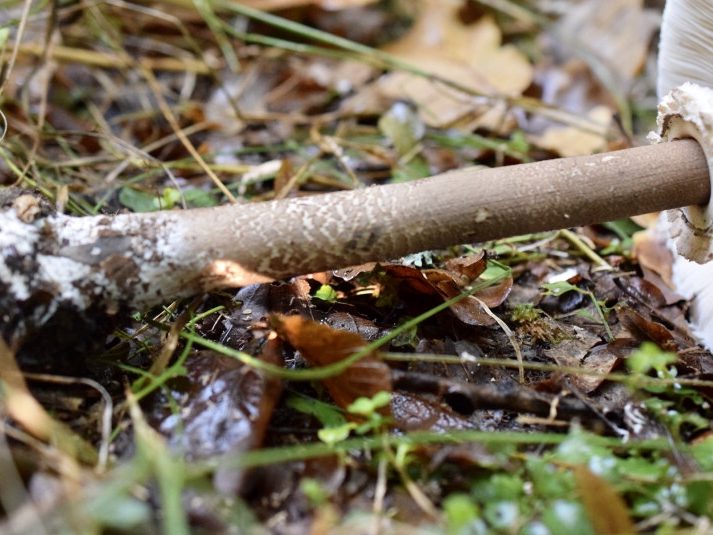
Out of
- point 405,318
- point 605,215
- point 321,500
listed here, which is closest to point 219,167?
point 405,318

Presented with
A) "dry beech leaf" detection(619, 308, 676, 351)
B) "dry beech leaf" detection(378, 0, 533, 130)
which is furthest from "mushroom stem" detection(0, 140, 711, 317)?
"dry beech leaf" detection(378, 0, 533, 130)

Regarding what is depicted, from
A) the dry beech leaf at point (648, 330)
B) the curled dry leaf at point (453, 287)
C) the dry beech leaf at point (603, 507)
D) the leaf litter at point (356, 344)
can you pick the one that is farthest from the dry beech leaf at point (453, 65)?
the dry beech leaf at point (603, 507)

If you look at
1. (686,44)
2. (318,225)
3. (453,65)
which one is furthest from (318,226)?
(453,65)

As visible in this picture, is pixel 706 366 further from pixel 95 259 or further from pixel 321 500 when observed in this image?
pixel 95 259

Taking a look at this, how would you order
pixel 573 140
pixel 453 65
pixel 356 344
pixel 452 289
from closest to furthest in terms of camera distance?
pixel 356 344 → pixel 452 289 → pixel 573 140 → pixel 453 65

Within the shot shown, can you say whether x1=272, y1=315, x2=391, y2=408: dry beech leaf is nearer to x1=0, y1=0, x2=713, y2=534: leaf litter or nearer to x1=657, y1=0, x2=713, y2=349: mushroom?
x1=0, y1=0, x2=713, y2=534: leaf litter

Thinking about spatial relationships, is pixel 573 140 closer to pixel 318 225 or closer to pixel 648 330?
pixel 648 330
